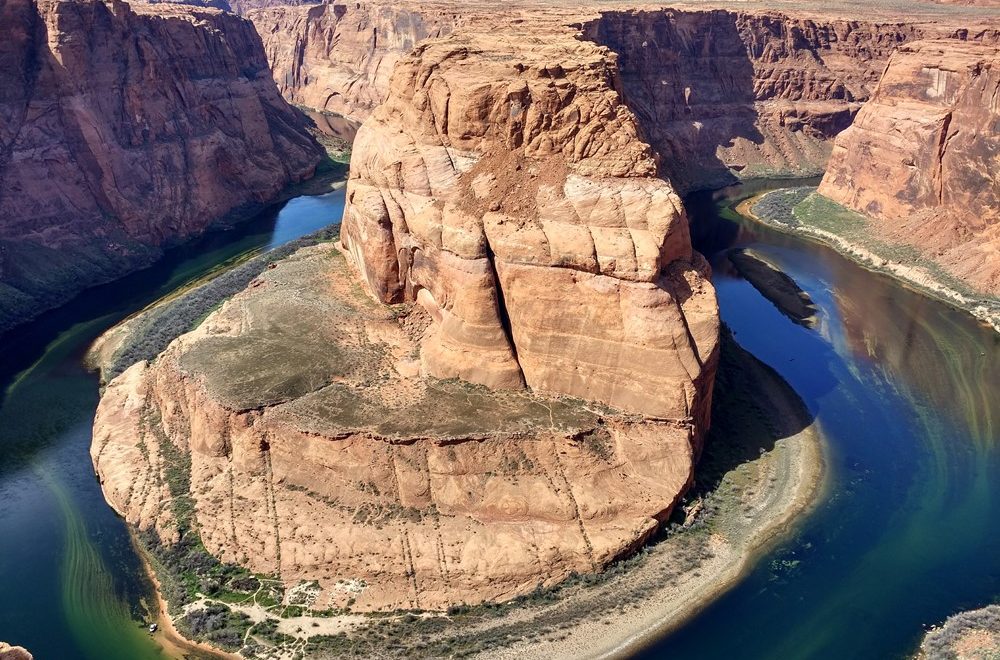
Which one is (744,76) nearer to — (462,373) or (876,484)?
(876,484)

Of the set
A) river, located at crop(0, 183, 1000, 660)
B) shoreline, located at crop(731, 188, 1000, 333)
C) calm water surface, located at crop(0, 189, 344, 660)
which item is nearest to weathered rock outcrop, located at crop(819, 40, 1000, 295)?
shoreline, located at crop(731, 188, 1000, 333)

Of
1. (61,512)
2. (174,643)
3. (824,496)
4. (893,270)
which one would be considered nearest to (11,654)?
(174,643)

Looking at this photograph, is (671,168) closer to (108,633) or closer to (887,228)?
(887,228)

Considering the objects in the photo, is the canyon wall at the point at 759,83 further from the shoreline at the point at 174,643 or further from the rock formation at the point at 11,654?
the rock formation at the point at 11,654

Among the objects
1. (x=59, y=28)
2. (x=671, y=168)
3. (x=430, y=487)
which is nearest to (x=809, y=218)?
(x=671, y=168)

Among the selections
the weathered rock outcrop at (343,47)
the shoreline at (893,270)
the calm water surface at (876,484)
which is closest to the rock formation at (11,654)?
the calm water surface at (876,484)
